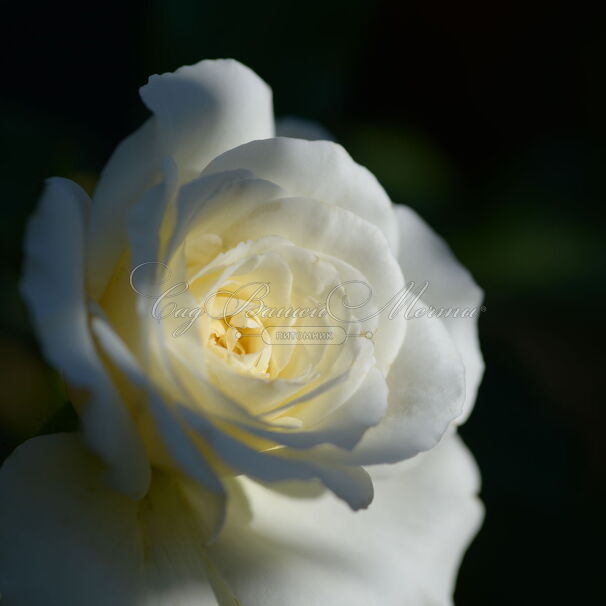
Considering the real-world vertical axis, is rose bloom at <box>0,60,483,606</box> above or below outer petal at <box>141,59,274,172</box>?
below

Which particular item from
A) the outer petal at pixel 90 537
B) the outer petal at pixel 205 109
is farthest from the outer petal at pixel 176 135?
the outer petal at pixel 90 537

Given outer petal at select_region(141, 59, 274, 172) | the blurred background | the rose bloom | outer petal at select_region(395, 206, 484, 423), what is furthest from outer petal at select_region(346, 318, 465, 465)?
the blurred background

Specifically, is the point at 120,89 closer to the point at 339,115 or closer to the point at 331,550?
the point at 339,115

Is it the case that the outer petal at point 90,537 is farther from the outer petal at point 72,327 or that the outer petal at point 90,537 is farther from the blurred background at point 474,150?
the blurred background at point 474,150

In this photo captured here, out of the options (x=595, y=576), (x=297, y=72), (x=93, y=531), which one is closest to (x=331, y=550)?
(x=93, y=531)

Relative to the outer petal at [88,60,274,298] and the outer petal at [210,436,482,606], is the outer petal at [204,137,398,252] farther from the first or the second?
the outer petal at [210,436,482,606]

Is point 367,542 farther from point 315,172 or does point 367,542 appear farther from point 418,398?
point 315,172
